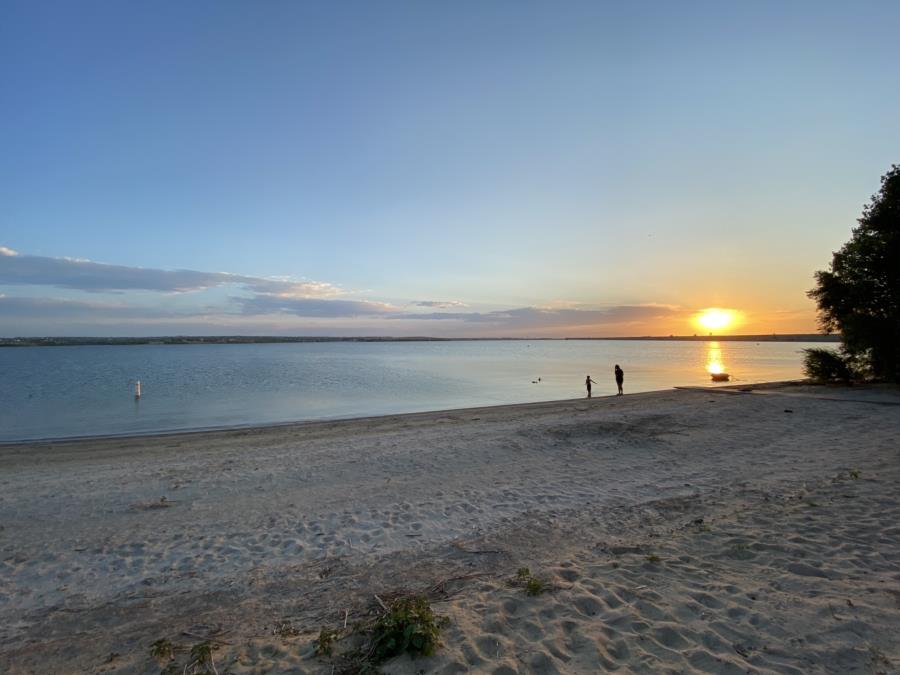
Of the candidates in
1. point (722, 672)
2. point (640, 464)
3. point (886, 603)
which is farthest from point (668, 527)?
point (640, 464)

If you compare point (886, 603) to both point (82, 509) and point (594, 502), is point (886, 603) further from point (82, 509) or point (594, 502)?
point (82, 509)

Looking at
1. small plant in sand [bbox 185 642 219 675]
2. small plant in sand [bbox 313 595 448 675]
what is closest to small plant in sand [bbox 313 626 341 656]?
small plant in sand [bbox 313 595 448 675]

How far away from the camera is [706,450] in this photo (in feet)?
35.6

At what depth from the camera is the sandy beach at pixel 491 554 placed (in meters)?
3.66

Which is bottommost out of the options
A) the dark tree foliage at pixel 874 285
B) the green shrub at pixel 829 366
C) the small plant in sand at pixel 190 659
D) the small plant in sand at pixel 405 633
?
the small plant in sand at pixel 190 659

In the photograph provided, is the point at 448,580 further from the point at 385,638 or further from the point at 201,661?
the point at 201,661

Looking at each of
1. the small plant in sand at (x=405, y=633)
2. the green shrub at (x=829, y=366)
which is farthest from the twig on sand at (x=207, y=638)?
the green shrub at (x=829, y=366)

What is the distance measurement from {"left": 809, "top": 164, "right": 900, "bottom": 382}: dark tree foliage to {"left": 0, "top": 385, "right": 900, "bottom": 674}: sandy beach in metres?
11.2

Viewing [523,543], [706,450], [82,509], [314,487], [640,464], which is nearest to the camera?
[523,543]

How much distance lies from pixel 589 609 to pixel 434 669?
1.53 meters

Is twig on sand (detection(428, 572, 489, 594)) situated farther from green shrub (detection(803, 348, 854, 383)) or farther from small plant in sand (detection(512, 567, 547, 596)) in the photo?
green shrub (detection(803, 348, 854, 383))

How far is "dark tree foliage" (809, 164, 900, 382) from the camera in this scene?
19.4 meters

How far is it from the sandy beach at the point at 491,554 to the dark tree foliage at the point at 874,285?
440 inches

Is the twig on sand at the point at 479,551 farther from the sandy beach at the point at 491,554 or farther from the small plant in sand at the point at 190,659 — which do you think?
the small plant in sand at the point at 190,659
